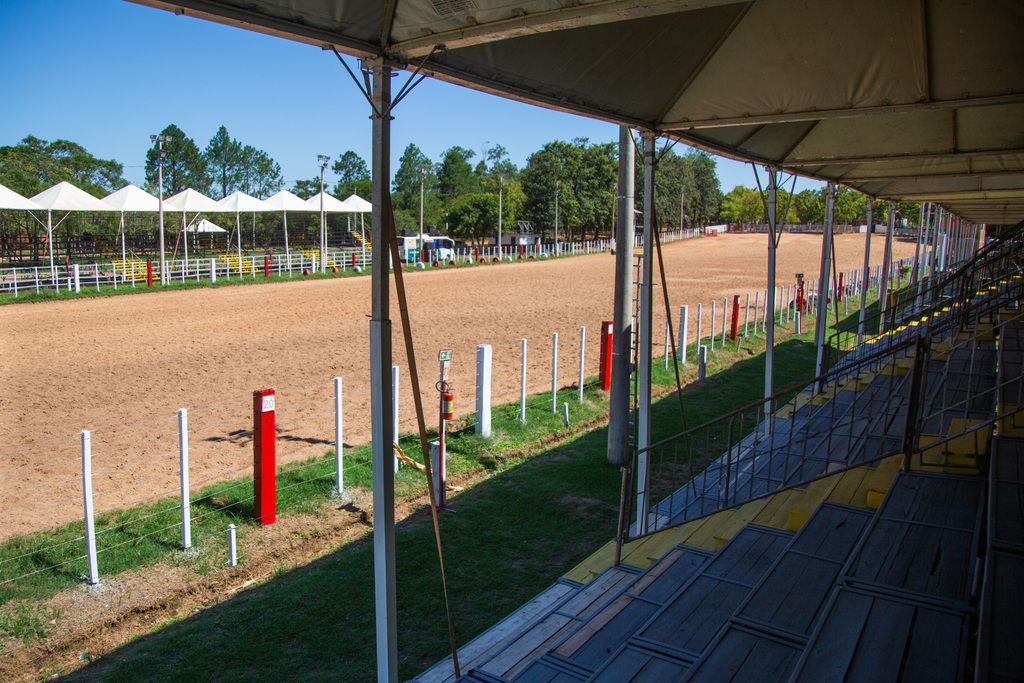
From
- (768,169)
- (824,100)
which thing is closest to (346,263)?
(768,169)

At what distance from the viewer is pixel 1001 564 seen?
3.26 meters

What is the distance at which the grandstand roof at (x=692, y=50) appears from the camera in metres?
3.27

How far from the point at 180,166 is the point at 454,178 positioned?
38.5m

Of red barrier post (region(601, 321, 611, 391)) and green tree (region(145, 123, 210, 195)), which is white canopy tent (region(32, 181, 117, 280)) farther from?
green tree (region(145, 123, 210, 195))

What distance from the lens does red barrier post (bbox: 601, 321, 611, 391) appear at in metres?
11.2

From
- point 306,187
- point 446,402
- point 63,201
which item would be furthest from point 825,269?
point 306,187

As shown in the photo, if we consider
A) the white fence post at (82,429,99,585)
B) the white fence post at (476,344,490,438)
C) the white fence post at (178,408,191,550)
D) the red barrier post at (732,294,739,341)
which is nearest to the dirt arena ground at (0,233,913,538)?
the white fence post at (178,408,191,550)

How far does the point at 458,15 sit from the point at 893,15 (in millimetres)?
3395

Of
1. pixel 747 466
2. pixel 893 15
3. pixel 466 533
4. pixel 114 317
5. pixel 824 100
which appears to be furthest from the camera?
pixel 114 317

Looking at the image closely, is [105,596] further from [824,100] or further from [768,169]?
[768,169]

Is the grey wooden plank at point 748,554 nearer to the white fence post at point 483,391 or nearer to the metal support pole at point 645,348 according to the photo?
the metal support pole at point 645,348

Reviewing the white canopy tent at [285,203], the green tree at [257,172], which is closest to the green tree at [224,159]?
the green tree at [257,172]

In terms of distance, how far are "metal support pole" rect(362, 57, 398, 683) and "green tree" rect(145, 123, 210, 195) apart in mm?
97954

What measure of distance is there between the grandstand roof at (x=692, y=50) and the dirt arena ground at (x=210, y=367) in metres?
4.95
